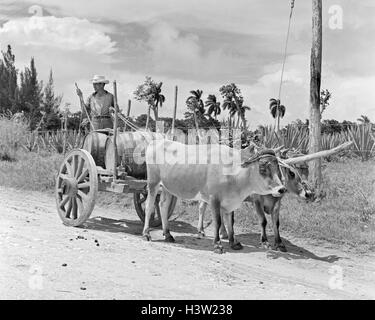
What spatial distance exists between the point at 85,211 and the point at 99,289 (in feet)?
12.3

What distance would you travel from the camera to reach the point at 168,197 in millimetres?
8664

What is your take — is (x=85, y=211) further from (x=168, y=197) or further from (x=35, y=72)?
(x=35, y=72)

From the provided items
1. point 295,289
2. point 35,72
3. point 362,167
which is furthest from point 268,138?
point 35,72

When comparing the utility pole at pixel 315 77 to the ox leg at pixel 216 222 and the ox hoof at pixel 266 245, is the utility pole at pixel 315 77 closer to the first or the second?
the ox hoof at pixel 266 245

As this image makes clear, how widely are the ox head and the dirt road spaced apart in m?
0.96

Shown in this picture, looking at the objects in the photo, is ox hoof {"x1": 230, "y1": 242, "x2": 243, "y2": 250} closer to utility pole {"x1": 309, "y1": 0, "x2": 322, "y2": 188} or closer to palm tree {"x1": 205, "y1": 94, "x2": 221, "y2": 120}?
utility pole {"x1": 309, "y1": 0, "x2": 322, "y2": 188}

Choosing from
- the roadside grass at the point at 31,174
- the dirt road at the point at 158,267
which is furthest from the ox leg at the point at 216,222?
the roadside grass at the point at 31,174

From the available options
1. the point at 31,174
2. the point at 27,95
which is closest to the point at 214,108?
the point at 27,95

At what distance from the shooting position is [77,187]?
9.09 metres

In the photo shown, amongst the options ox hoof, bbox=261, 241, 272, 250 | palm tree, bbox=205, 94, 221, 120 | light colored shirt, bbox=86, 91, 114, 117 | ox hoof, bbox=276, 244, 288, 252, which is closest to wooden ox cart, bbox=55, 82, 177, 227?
light colored shirt, bbox=86, 91, 114, 117

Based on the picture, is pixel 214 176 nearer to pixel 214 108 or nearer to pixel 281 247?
pixel 281 247

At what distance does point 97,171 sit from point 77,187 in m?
0.51

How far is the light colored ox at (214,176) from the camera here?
746cm

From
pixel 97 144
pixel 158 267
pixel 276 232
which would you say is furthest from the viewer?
pixel 97 144
